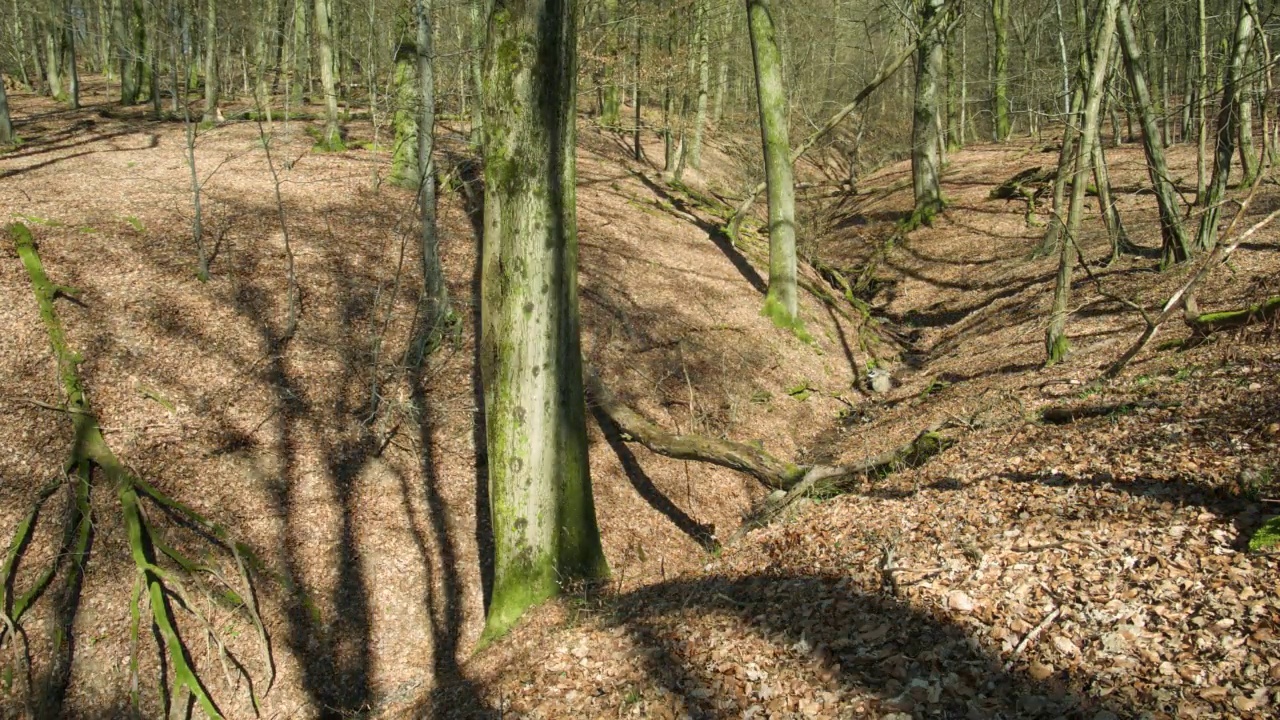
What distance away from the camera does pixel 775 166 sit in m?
12.6

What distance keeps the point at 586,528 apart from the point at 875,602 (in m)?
2.42

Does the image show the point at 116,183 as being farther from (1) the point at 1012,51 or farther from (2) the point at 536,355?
(1) the point at 1012,51

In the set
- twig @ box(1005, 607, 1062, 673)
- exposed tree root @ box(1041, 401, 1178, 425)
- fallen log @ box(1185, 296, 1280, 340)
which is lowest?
twig @ box(1005, 607, 1062, 673)

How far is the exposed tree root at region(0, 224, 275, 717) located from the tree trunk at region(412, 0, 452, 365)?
3.06m

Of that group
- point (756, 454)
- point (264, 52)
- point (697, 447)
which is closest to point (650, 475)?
point (697, 447)

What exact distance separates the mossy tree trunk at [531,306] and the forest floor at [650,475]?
0.53 meters

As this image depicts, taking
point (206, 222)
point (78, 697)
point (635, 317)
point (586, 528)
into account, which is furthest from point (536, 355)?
point (206, 222)

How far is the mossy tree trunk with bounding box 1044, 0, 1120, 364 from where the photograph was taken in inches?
333

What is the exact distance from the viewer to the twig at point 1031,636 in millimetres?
3529

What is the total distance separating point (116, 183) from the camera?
11.1m

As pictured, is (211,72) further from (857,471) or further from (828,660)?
(828,660)

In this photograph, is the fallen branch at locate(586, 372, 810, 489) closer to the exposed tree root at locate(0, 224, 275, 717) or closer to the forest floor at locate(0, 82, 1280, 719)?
the forest floor at locate(0, 82, 1280, 719)

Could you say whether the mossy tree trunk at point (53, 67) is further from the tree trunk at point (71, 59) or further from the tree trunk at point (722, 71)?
the tree trunk at point (722, 71)

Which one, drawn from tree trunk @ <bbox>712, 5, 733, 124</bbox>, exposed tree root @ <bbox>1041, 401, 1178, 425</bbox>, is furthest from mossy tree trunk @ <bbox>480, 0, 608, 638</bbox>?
tree trunk @ <bbox>712, 5, 733, 124</bbox>
